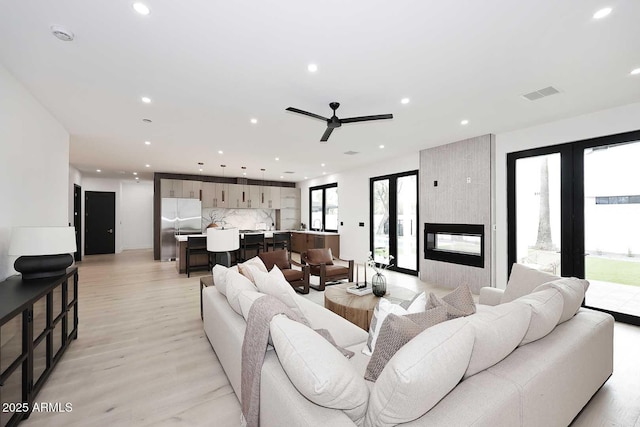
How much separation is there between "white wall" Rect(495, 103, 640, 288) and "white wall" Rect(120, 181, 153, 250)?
35.7ft

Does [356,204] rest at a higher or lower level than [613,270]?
higher

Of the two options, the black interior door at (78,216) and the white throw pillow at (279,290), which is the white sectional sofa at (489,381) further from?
the black interior door at (78,216)

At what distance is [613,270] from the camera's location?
11.9 feet

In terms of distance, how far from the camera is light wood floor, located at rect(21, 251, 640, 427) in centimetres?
187

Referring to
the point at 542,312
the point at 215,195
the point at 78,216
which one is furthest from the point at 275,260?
the point at 78,216

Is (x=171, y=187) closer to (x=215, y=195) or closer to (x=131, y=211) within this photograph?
(x=215, y=195)

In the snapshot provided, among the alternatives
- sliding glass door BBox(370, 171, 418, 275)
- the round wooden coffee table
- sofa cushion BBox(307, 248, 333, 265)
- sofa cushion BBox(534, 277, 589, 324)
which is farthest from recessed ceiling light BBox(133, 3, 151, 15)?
sliding glass door BBox(370, 171, 418, 275)

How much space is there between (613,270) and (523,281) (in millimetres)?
2260

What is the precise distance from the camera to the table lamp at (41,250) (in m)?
2.30

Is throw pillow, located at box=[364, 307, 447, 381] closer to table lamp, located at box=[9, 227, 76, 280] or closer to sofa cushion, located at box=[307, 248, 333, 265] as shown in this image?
table lamp, located at box=[9, 227, 76, 280]

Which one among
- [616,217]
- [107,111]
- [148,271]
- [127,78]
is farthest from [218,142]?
[616,217]

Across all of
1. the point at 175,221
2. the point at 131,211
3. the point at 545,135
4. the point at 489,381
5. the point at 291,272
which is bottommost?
the point at 291,272

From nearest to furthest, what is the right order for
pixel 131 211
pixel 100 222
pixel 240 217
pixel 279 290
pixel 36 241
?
1. pixel 279 290
2. pixel 36 241
3. pixel 100 222
4. pixel 240 217
5. pixel 131 211

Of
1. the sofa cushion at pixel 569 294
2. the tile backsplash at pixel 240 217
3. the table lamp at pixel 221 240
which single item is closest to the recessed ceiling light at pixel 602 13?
the sofa cushion at pixel 569 294
